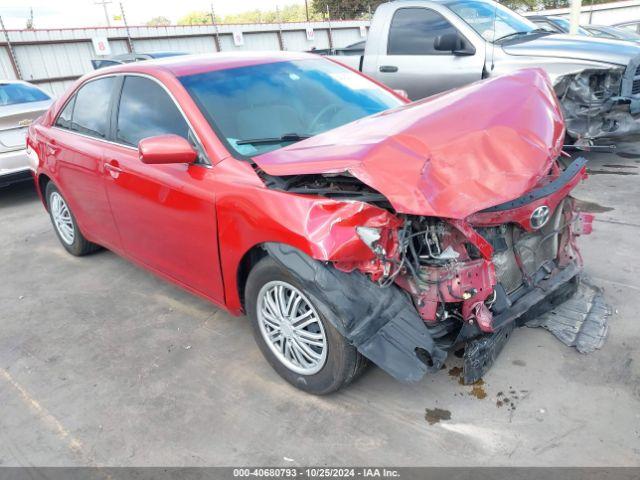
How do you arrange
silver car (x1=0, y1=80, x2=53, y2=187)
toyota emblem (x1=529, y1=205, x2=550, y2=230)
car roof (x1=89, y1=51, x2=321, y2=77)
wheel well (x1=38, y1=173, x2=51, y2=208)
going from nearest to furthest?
toyota emblem (x1=529, y1=205, x2=550, y2=230) → car roof (x1=89, y1=51, x2=321, y2=77) → wheel well (x1=38, y1=173, x2=51, y2=208) → silver car (x1=0, y1=80, x2=53, y2=187)

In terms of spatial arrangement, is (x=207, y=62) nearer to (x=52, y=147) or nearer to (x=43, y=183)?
(x=52, y=147)

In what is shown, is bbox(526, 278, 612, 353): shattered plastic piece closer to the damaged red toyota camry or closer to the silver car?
the damaged red toyota camry

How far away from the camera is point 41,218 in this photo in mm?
6242

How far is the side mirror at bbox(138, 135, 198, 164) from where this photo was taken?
2768 mm

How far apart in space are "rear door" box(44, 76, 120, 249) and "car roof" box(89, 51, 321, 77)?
348 mm

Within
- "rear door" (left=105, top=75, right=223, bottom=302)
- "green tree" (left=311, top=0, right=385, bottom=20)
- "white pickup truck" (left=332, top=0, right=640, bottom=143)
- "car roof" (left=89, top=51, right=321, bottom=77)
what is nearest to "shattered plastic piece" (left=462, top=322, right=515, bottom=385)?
"rear door" (left=105, top=75, right=223, bottom=302)

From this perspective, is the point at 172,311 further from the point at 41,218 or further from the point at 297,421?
the point at 41,218

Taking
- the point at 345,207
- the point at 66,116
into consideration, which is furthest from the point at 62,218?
the point at 345,207

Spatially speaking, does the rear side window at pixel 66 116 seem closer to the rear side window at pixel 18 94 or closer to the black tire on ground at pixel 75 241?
the black tire on ground at pixel 75 241

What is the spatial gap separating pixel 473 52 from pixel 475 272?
14.1 ft

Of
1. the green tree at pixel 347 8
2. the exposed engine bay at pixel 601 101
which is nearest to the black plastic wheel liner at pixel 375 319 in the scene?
the exposed engine bay at pixel 601 101

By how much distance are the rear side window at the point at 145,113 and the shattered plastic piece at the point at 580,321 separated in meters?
2.46

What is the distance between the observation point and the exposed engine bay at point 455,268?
2.35m

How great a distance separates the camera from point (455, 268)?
2389mm
